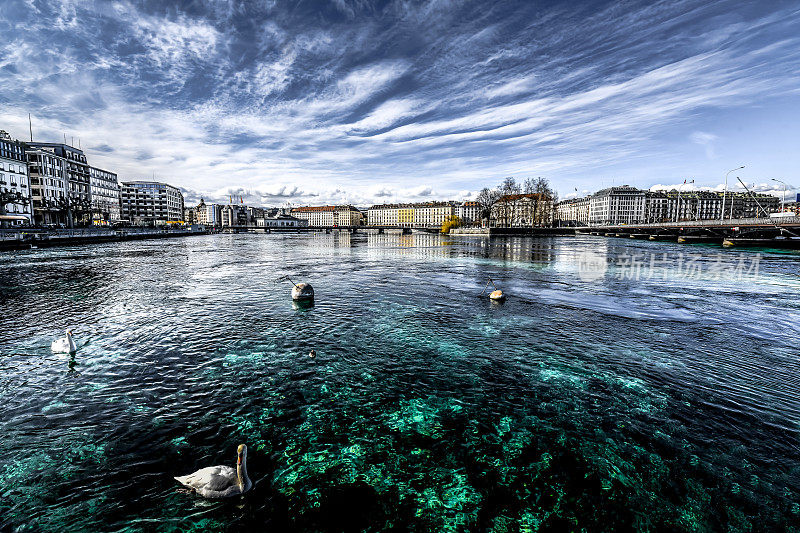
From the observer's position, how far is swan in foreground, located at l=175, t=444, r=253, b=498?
20.9 feet

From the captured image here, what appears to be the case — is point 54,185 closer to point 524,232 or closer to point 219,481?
point 219,481

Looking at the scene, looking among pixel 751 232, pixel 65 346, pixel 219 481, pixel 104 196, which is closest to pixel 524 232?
pixel 751 232

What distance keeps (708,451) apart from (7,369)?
2003cm

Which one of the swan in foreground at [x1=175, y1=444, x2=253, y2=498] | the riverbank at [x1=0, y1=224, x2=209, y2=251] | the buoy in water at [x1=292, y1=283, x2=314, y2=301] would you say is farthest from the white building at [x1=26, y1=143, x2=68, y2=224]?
the swan in foreground at [x1=175, y1=444, x2=253, y2=498]

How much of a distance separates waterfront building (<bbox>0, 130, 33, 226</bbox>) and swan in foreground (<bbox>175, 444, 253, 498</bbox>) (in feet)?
361

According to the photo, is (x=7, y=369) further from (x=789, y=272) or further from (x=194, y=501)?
(x=789, y=272)

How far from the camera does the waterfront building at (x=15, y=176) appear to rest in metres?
82.9

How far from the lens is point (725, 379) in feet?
35.9

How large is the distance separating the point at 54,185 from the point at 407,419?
143353 millimetres

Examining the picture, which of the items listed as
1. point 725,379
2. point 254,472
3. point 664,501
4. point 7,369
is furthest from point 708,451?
point 7,369

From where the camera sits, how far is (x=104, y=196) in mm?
147875

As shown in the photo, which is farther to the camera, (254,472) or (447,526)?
(254,472)

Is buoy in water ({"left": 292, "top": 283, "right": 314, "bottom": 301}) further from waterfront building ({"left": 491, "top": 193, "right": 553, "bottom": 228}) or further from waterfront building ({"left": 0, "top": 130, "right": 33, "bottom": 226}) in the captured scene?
waterfront building ({"left": 491, "top": 193, "right": 553, "bottom": 228})

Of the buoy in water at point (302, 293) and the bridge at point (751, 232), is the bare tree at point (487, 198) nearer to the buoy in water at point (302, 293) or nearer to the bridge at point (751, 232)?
the bridge at point (751, 232)
